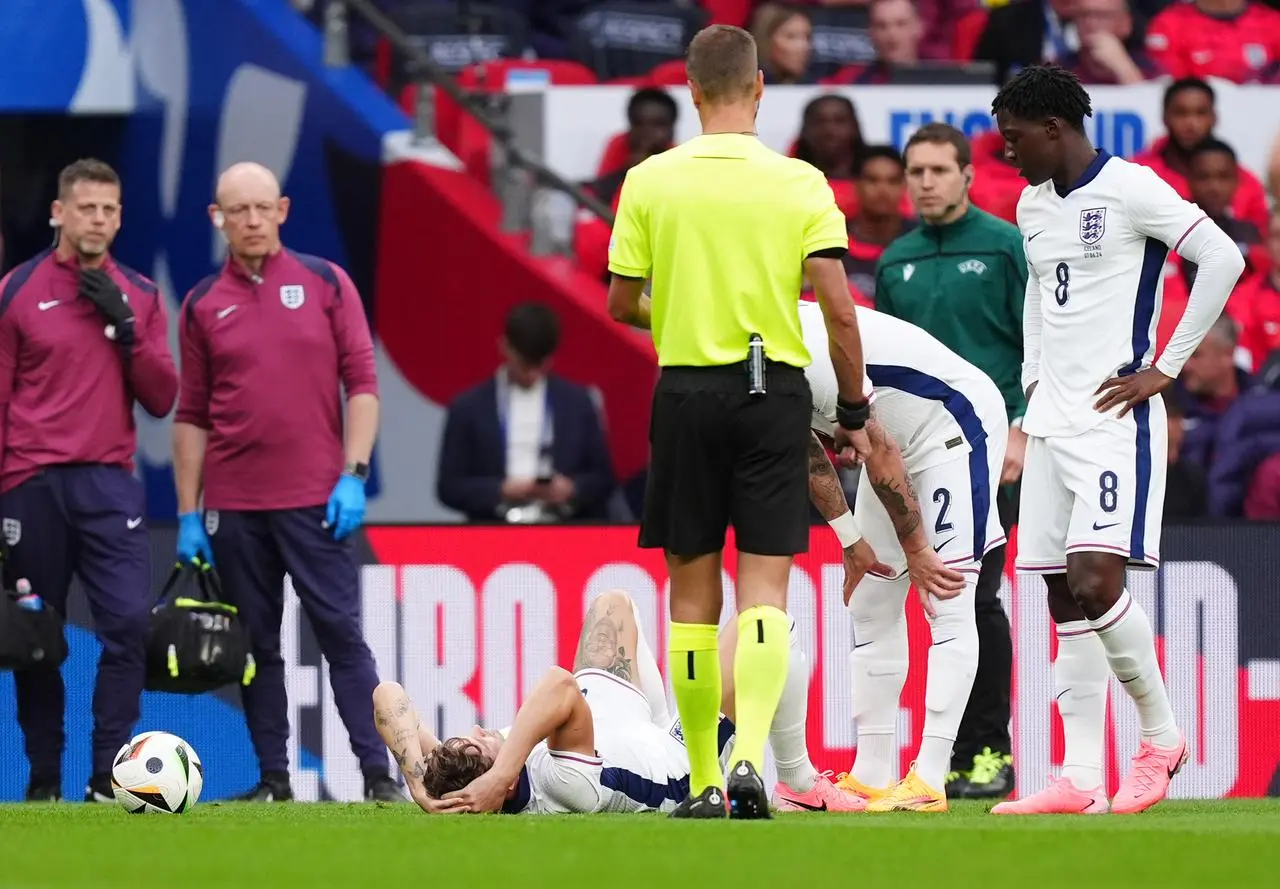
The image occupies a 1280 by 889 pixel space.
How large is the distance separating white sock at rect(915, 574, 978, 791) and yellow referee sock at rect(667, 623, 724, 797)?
3.34 ft

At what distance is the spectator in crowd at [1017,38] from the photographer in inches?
607

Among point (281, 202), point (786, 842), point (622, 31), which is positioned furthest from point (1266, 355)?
point (786, 842)

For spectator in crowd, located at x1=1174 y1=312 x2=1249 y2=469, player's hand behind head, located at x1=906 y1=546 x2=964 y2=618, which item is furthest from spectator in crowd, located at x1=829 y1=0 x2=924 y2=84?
player's hand behind head, located at x1=906 y1=546 x2=964 y2=618

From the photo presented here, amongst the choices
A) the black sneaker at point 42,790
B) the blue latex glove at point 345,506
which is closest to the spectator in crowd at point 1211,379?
the blue latex glove at point 345,506

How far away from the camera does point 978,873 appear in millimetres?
5875

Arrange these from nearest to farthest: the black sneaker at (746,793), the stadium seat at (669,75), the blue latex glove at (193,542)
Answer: the black sneaker at (746,793) < the blue latex glove at (193,542) < the stadium seat at (669,75)

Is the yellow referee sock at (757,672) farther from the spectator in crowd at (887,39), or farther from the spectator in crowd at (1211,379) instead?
the spectator in crowd at (887,39)

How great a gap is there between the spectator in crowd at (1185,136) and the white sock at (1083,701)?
644 cm

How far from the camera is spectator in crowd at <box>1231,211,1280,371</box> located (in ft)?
45.2

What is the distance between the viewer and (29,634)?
9219mm

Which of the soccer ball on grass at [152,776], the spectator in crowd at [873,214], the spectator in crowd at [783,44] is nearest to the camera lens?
the soccer ball on grass at [152,776]

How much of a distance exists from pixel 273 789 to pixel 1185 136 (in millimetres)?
6956

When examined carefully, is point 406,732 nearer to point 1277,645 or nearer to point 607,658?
point 607,658

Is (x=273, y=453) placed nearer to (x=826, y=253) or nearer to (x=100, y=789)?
(x=100, y=789)
